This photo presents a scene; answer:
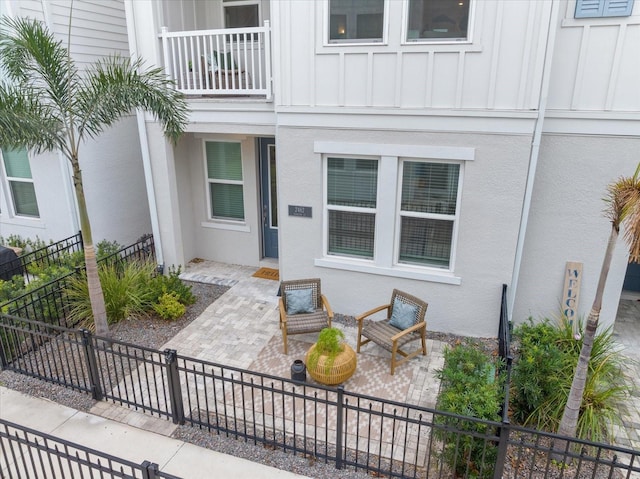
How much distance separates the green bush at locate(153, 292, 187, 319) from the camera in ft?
24.7

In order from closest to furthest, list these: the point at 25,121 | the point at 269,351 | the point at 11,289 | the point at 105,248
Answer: the point at 25,121 → the point at 269,351 → the point at 11,289 → the point at 105,248

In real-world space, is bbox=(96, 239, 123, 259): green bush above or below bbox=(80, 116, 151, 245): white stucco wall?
below

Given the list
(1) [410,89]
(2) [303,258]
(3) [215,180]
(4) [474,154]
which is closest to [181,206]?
(3) [215,180]

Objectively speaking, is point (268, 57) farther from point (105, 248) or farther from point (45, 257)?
point (45, 257)

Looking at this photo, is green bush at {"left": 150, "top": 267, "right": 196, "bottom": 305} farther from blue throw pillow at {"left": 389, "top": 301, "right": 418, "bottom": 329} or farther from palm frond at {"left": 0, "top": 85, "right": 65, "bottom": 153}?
blue throw pillow at {"left": 389, "top": 301, "right": 418, "bottom": 329}

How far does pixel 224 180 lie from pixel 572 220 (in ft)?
21.8

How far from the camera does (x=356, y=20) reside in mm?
6391

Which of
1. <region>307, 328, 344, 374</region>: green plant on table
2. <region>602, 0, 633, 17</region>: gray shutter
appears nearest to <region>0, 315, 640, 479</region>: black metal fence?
<region>307, 328, 344, 374</region>: green plant on table

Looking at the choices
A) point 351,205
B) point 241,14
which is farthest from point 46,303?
point 241,14

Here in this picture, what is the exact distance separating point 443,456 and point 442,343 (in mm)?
2754

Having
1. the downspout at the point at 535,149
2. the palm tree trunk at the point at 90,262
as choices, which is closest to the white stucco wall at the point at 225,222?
the palm tree trunk at the point at 90,262

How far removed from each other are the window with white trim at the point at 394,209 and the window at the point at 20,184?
287 inches

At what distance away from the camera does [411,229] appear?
282 inches

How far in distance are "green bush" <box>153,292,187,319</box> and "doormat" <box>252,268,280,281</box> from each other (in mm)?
2077
